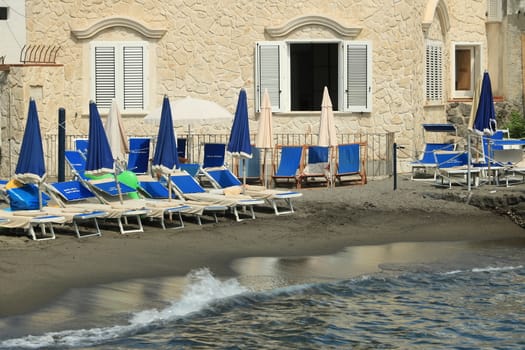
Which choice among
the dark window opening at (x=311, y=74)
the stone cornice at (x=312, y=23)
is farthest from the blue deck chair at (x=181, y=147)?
the dark window opening at (x=311, y=74)

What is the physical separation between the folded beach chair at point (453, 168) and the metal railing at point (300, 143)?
135 cm

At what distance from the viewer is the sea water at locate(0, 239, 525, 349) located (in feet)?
42.4

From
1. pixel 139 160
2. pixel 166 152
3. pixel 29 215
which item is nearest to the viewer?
pixel 29 215

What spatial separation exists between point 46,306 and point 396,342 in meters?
4.30

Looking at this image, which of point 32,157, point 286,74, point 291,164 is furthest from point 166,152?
point 286,74

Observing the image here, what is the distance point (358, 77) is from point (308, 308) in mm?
11491

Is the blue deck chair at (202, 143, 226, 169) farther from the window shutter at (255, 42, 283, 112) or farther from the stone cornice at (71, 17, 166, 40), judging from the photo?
the stone cornice at (71, 17, 166, 40)

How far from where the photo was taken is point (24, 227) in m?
16.9

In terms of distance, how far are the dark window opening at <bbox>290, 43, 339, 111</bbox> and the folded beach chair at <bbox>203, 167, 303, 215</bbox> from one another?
10464mm

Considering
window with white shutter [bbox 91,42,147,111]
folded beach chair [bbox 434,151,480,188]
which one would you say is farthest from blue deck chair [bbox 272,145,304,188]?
window with white shutter [bbox 91,42,147,111]

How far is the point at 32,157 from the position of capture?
1742 cm

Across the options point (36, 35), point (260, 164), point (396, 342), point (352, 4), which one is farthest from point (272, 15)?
point (396, 342)

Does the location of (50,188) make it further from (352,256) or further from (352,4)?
(352,4)

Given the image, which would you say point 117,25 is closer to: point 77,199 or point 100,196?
point 100,196
